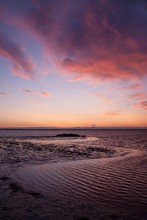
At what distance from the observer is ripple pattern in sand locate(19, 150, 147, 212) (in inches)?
345

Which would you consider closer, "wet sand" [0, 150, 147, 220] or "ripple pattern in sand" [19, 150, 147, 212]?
"wet sand" [0, 150, 147, 220]

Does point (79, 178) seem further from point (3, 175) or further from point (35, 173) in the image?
point (3, 175)

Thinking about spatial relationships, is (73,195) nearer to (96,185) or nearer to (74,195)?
(74,195)

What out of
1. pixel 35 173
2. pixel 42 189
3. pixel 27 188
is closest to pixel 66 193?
pixel 42 189

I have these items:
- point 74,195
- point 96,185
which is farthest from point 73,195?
point 96,185

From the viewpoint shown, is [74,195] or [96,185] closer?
[74,195]

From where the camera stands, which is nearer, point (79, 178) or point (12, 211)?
point (12, 211)

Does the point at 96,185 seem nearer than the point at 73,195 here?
No

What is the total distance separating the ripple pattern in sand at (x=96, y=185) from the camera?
8.77m

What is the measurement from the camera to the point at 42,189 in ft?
33.8

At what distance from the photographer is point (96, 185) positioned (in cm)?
1106

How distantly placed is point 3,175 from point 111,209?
7.90m

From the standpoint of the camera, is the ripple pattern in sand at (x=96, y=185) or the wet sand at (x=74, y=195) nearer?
the wet sand at (x=74, y=195)

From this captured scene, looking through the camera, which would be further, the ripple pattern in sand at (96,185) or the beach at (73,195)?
the ripple pattern in sand at (96,185)
